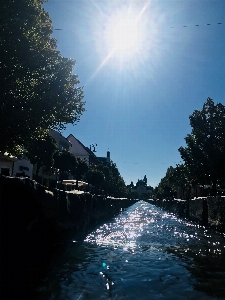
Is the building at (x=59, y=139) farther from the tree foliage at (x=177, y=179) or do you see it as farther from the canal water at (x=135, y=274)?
the canal water at (x=135, y=274)

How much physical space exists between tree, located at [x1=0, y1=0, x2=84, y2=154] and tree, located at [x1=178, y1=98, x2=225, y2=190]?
50.7 ft

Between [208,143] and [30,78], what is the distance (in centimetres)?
1883

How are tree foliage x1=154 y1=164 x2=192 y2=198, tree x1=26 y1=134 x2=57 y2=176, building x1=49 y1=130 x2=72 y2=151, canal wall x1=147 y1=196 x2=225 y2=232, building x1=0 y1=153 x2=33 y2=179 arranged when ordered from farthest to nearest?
building x1=49 y1=130 x2=72 y2=151 → tree foliage x1=154 y1=164 x2=192 y2=198 → tree x1=26 y1=134 x2=57 y2=176 → building x1=0 y1=153 x2=33 y2=179 → canal wall x1=147 y1=196 x2=225 y2=232

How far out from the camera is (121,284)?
201 inches

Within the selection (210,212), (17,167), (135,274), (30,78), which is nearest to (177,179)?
(17,167)

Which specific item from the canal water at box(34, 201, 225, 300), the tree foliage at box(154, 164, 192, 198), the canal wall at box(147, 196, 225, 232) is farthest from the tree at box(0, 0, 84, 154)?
the tree foliage at box(154, 164, 192, 198)

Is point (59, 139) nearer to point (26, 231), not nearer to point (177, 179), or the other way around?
point (177, 179)

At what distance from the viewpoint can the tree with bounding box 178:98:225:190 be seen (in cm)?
2578

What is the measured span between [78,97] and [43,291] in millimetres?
11924

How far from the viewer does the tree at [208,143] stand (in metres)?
25.8

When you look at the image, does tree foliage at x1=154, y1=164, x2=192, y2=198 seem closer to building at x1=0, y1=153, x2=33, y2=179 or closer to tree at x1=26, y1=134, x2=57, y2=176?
tree at x1=26, y1=134, x2=57, y2=176

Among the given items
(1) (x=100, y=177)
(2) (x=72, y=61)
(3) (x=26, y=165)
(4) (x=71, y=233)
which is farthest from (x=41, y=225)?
(1) (x=100, y=177)

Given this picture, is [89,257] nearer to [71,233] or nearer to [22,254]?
[22,254]

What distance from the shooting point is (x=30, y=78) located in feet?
44.2
